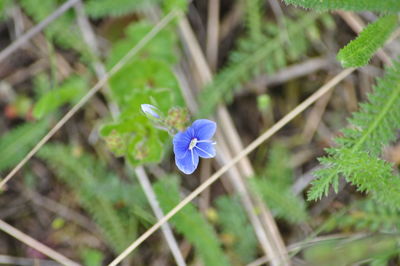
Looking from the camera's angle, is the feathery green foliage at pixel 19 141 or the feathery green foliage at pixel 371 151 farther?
the feathery green foliage at pixel 19 141

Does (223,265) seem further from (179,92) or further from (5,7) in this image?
(5,7)

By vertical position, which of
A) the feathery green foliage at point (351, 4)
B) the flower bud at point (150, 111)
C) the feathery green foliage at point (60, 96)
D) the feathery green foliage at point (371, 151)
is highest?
the feathery green foliage at point (60, 96)

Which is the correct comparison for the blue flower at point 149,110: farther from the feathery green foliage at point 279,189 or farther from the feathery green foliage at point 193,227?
the feathery green foliage at point 279,189

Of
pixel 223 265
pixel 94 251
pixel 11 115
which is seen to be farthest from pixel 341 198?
pixel 11 115

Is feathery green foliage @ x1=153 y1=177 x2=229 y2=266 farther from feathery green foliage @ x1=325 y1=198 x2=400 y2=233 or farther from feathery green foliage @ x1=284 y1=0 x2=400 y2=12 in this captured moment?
feathery green foliage @ x1=284 y1=0 x2=400 y2=12

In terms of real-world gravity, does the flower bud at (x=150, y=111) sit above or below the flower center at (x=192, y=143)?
above

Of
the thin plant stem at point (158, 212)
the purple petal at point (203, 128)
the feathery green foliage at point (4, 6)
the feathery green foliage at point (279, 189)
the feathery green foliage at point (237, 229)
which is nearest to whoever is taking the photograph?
the purple petal at point (203, 128)

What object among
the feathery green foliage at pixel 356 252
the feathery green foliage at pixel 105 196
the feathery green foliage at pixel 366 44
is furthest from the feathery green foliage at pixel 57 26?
the feathery green foliage at pixel 356 252
